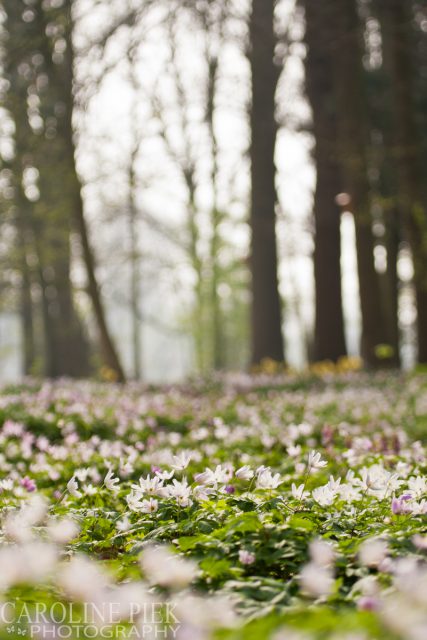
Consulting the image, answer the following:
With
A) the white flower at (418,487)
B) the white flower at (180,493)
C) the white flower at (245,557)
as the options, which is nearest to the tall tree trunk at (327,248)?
the white flower at (418,487)

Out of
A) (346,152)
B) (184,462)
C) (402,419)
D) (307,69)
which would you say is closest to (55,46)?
(346,152)

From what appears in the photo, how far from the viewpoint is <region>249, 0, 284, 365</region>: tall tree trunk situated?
17.6 m

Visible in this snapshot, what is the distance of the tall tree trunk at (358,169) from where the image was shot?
51.4 ft

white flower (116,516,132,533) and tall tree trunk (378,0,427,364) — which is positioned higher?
tall tree trunk (378,0,427,364)

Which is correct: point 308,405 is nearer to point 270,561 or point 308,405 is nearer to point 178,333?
point 270,561

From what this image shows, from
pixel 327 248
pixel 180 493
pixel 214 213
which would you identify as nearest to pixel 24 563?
pixel 180 493

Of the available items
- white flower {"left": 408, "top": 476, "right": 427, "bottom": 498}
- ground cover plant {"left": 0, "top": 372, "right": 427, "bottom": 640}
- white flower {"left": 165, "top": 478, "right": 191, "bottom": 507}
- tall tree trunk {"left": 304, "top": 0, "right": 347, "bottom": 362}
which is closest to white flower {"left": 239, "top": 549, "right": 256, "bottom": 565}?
ground cover plant {"left": 0, "top": 372, "right": 427, "bottom": 640}

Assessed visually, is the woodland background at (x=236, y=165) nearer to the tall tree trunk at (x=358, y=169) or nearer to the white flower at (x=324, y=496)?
the tall tree trunk at (x=358, y=169)

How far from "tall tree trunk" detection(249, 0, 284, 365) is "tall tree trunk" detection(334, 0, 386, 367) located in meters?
1.86

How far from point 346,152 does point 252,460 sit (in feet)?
36.5

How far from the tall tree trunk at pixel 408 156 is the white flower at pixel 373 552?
12771 millimetres

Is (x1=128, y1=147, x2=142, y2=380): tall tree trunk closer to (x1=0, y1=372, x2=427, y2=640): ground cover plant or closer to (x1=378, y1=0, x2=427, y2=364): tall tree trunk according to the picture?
(x1=378, y1=0, x2=427, y2=364): tall tree trunk

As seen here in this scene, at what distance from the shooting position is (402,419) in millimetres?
8500

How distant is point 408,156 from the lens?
15.6 m
